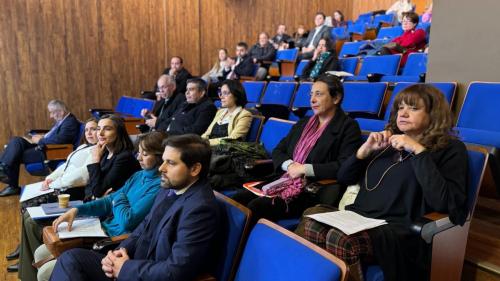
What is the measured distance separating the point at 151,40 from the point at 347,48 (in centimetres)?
291

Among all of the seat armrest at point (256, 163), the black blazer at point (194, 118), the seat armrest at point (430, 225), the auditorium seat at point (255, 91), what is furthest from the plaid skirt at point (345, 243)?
the auditorium seat at point (255, 91)

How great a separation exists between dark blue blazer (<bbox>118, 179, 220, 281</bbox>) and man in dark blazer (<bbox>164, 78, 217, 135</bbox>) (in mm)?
1842

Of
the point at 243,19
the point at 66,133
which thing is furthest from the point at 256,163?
the point at 243,19

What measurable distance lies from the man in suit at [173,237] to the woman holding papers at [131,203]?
19cm

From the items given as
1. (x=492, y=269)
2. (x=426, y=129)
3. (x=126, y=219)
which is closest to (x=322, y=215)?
(x=426, y=129)

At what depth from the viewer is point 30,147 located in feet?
12.6

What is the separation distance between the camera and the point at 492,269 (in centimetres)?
150

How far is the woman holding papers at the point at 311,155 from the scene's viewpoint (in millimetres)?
1863

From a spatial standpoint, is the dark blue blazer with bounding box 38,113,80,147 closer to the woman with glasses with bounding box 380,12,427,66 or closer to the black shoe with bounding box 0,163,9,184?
the black shoe with bounding box 0,163,9,184

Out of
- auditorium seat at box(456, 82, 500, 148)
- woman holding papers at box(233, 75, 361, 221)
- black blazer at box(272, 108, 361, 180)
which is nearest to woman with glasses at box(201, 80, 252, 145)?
woman holding papers at box(233, 75, 361, 221)

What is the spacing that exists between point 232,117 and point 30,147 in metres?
2.20

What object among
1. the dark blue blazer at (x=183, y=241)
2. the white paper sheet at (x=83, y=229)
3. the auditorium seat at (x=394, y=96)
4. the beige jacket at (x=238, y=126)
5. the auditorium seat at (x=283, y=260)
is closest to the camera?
the auditorium seat at (x=283, y=260)

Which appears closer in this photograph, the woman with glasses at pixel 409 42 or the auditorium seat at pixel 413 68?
the auditorium seat at pixel 413 68

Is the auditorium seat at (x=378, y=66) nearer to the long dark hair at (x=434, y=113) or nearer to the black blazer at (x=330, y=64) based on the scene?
the black blazer at (x=330, y=64)
